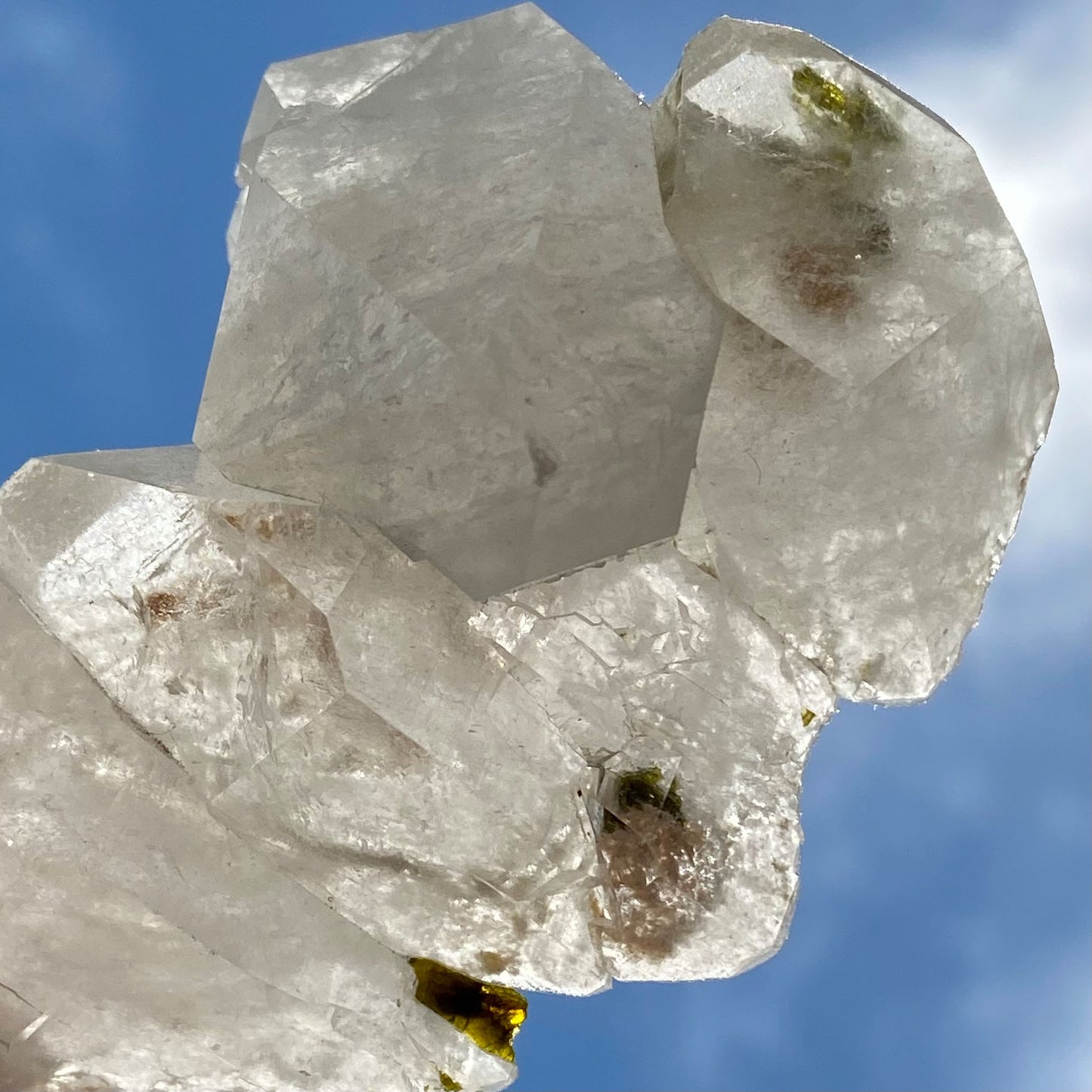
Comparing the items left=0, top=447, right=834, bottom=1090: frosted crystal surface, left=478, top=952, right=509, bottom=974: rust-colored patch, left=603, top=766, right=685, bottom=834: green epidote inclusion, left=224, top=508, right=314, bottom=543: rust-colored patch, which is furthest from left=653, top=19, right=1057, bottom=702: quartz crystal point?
left=478, top=952, right=509, bottom=974: rust-colored patch

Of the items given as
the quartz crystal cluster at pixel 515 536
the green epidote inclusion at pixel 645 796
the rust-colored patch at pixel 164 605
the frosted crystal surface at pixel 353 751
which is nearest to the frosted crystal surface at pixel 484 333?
the quartz crystal cluster at pixel 515 536

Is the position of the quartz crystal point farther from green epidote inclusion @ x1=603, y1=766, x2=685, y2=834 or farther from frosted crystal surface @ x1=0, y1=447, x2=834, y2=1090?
green epidote inclusion @ x1=603, y1=766, x2=685, y2=834

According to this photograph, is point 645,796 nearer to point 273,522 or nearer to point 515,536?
point 515,536

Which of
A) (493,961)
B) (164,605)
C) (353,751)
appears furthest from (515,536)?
(493,961)

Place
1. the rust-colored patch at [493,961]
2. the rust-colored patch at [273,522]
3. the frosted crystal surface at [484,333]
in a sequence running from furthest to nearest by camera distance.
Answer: the rust-colored patch at [493,961] → the rust-colored patch at [273,522] → the frosted crystal surface at [484,333]

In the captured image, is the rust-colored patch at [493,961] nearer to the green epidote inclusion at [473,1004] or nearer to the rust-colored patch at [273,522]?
the green epidote inclusion at [473,1004]

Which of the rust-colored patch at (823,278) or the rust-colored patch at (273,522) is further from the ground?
the rust-colored patch at (823,278)
